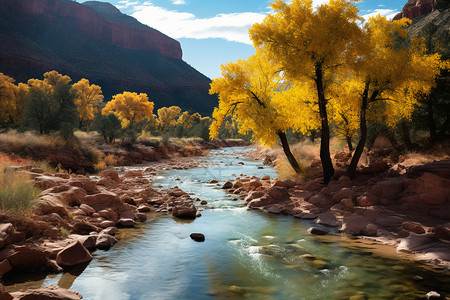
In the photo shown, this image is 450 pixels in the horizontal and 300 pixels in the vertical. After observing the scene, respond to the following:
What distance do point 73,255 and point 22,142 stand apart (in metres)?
15.6

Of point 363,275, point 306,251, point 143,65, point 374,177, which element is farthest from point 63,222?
point 143,65

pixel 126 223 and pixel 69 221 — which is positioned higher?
pixel 69 221

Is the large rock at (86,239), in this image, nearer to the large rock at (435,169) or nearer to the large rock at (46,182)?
the large rock at (46,182)

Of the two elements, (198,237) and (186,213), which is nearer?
(198,237)

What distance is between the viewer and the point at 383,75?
1099 centimetres

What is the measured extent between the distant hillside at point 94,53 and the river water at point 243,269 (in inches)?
3270

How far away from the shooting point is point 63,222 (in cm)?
727

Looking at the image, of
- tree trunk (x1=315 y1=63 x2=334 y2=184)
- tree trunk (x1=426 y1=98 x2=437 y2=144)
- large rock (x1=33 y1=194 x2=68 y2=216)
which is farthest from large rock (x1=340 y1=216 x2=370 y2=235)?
tree trunk (x1=426 y1=98 x2=437 y2=144)

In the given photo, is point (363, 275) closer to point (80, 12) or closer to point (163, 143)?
point (163, 143)

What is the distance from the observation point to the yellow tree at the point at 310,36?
36.0 feet

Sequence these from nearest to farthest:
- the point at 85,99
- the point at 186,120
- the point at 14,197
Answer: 1. the point at 14,197
2. the point at 85,99
3. the point at 186,120

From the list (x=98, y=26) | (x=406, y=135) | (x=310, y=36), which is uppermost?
(x=98, y=26)

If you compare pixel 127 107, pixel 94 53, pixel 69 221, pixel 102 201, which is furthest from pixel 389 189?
pixel 94 53

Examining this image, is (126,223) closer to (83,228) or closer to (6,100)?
(83,228)
